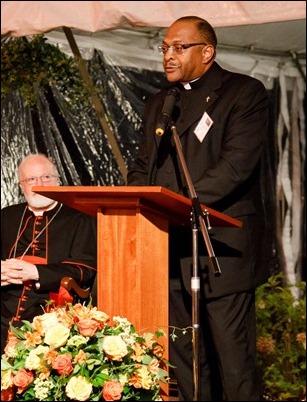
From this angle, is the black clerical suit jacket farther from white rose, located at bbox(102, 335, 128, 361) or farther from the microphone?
white rose, located at bbox(102, 335, 128, 361)

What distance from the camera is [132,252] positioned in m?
4.08

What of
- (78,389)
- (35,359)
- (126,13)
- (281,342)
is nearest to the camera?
→ (78,389)

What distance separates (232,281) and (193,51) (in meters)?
1.10

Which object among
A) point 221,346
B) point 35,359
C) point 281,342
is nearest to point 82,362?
point 35,359

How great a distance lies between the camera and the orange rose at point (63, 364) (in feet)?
12.6

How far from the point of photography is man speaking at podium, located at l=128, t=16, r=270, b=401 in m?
4.49

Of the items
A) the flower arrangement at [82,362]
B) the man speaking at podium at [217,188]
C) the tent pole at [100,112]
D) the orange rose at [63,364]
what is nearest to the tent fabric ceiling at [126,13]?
the man speaking at podium at [217,188]

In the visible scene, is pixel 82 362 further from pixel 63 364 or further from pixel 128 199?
pixel 128 199

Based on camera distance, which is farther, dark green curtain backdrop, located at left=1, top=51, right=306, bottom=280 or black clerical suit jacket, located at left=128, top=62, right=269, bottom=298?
dark green curtain backdrop, located at left=1, top=51, right=306, bottom=280

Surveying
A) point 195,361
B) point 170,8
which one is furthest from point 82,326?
point 170,8

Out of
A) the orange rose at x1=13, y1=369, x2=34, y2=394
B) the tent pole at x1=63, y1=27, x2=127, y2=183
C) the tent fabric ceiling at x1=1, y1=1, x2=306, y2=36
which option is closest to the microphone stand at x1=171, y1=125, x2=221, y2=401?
the orange rose at x1=13, y1=369, x2=34, y2=394

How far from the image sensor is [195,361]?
407 cm

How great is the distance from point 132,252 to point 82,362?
505 mm

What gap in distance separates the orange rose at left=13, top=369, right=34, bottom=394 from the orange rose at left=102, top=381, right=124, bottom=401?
0.30 meters
